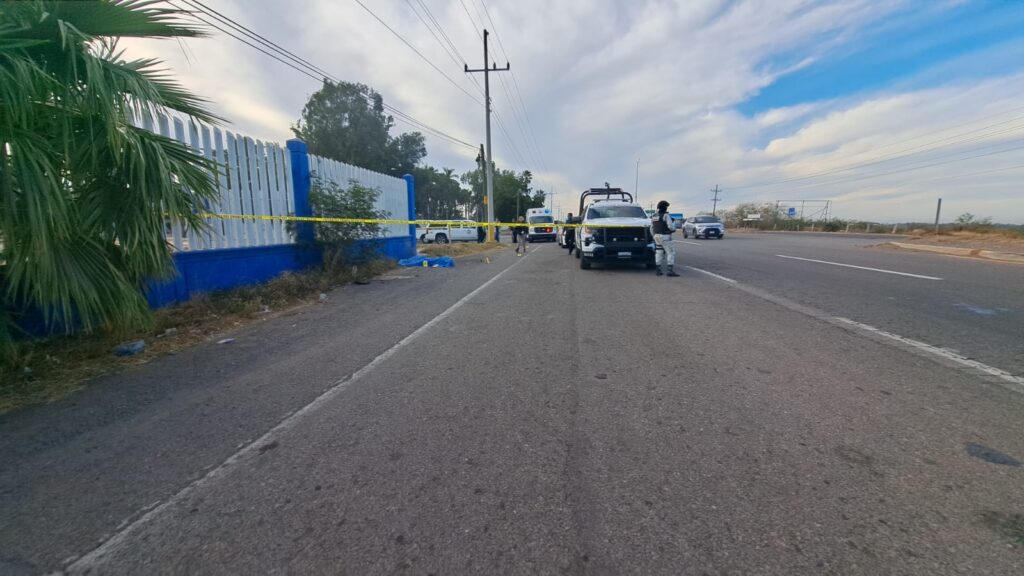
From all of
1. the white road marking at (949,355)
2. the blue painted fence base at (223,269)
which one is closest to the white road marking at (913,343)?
the white road marking at (949,355)

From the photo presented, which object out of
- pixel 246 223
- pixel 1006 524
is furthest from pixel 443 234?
pixel 1006 524

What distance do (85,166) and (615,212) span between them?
36.9 feet

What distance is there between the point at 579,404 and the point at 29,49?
534cm

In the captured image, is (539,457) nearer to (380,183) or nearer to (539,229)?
(380,183)

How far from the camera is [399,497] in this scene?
7.88ft

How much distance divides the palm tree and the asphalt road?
1.06 metres

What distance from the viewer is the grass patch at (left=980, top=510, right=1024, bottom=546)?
2.00 meters

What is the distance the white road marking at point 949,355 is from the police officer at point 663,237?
5.22 m

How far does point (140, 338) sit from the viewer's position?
545cm

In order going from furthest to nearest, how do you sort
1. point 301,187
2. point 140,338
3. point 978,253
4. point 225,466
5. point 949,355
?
point 978,253, point 301,187, point 140,338, point 949,355, point 225,466

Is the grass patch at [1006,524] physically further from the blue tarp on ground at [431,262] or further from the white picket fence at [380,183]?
the blue tarp on ground at [431,262]

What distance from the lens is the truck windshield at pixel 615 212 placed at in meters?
12.9

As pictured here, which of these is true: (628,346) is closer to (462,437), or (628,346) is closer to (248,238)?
(462,437)

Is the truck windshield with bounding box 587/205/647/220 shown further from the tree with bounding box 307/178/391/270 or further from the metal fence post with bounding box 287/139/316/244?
the metal fence post with bounding box 287/139/316/244
